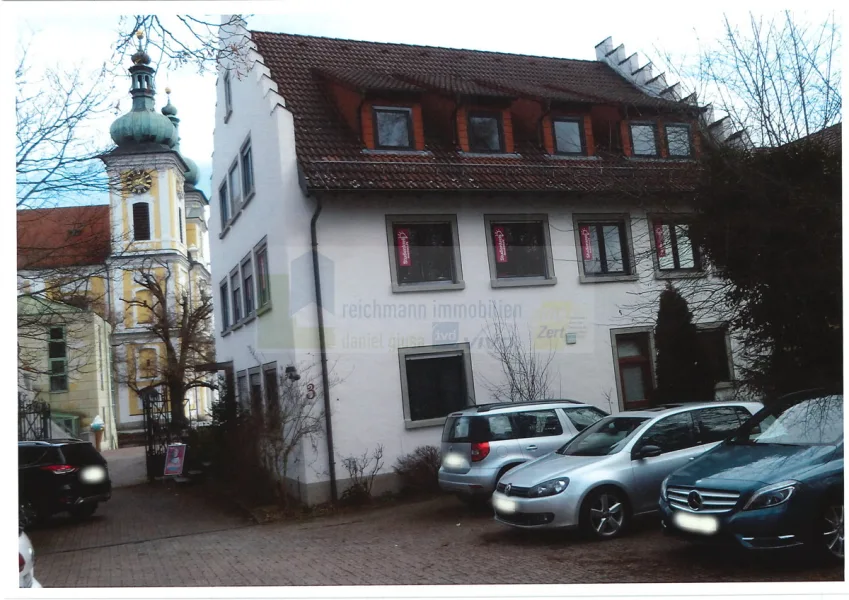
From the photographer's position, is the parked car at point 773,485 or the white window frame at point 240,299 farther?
the white window frame at point 240,299

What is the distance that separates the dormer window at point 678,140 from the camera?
35.0ft

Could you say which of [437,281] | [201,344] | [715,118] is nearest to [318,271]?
[437,281]

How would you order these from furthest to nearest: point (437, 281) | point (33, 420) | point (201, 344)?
point (201, 344)
point (437, 281)
point (33, 420)

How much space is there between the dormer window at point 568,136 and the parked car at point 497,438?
4.44 m

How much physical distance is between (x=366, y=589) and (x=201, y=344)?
14857 millimetres

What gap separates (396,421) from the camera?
531 inches

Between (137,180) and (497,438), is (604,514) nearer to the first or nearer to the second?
(497,438)

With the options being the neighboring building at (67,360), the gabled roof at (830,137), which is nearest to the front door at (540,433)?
the gabled roof at (830,137)

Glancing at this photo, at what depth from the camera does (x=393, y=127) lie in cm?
1437

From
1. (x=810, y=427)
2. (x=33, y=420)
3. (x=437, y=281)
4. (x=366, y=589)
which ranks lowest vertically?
(x=366, y=589)

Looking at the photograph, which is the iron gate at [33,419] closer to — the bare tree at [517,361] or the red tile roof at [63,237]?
the red tile roof at [63,237]

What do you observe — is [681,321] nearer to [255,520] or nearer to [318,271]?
[318,271]

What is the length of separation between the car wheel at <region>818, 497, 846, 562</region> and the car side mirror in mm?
2251

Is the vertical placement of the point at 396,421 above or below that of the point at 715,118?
below
